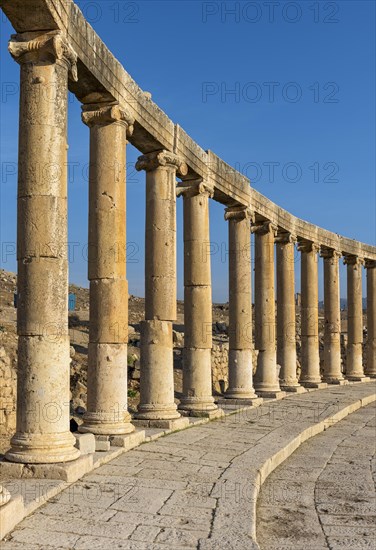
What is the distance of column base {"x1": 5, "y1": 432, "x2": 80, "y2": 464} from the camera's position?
11.3 meters

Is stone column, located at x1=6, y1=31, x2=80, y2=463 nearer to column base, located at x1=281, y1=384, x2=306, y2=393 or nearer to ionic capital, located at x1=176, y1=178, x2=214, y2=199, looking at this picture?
ionic capital, located at x1=176, y1=178, x2=214, y2=199

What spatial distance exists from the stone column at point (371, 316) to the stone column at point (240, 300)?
17294 mm

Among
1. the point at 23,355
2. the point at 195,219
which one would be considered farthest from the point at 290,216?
the point at 23,355

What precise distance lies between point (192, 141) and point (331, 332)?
19.1 metres

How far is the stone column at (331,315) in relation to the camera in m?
36.7

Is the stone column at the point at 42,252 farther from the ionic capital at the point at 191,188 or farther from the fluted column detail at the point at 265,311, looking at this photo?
the fluted column detail at the point at 265,311

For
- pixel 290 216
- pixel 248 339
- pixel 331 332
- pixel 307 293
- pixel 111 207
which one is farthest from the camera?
pixel 331 332

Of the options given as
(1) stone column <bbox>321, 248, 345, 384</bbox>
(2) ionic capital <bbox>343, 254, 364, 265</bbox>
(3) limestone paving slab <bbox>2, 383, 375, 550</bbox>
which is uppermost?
(2) ionic capital <bbox>343, 254, 364, 265</bbox>

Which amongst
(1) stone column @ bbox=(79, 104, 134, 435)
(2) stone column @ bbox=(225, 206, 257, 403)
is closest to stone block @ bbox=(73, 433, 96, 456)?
(1) stone column @ bbox=(79, 104, 134, 435)

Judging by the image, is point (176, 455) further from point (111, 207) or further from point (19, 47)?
point (19, 47)

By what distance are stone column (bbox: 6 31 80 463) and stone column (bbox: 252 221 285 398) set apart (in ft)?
55.7

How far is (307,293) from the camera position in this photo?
34.5 m

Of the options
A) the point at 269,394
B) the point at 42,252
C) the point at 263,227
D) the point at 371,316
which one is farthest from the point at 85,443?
the point at 371,316

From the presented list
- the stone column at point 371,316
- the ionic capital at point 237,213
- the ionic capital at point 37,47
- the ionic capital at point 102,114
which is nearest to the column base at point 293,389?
the ionic capital at point 237,213
